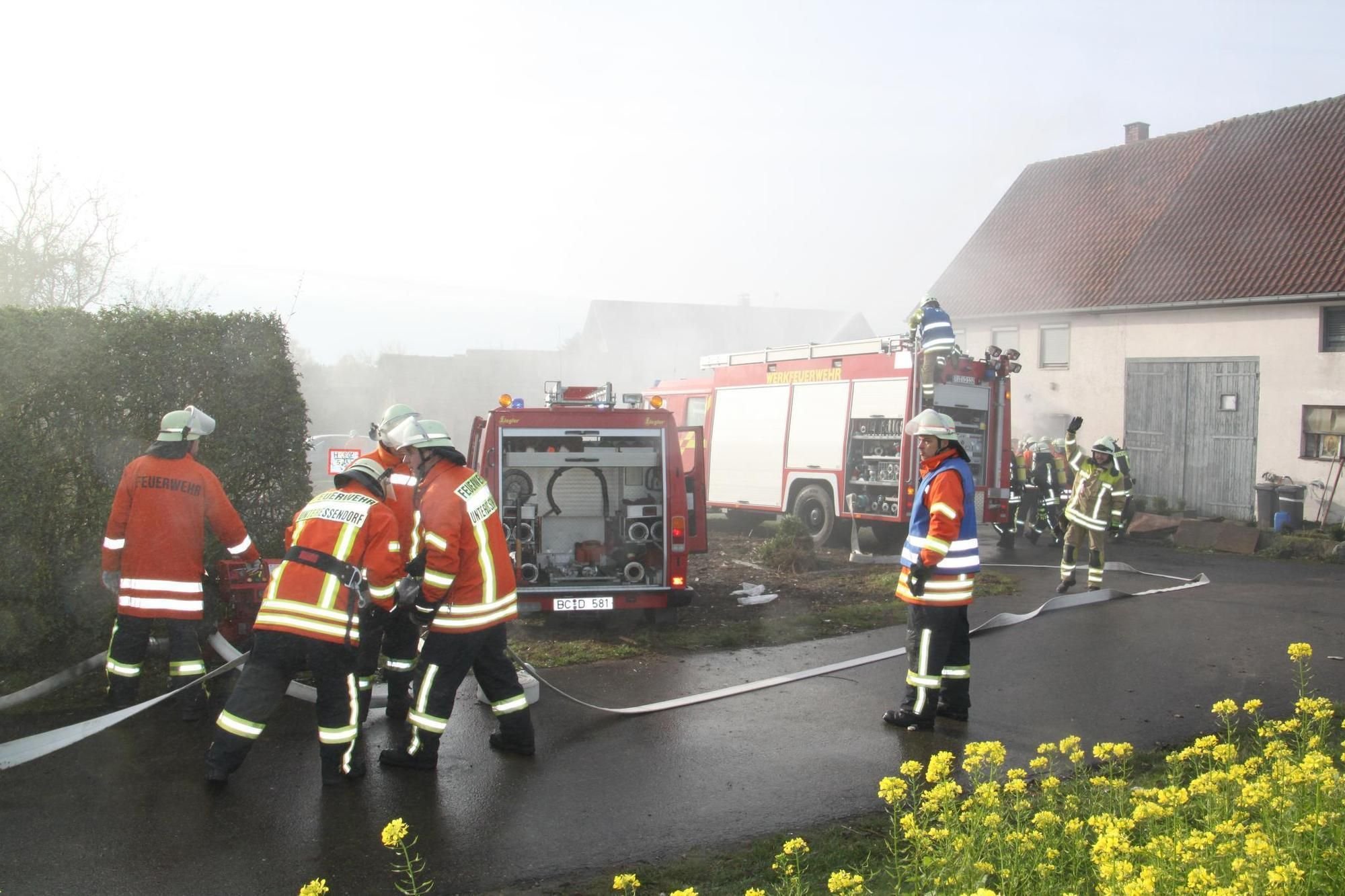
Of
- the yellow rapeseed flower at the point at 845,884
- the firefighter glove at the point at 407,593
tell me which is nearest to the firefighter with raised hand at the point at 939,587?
the firefighter glove at the point at 407,593

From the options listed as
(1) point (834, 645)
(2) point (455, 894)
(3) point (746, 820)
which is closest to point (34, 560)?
(2) point (455, 894)

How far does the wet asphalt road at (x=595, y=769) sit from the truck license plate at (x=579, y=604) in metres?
0.68


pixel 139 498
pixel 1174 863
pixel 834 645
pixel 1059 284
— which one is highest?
pixel 1059 284

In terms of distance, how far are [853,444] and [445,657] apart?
8.72 m

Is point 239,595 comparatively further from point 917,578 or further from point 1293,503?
point 1293,503

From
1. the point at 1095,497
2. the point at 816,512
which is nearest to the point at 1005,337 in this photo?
the point at 816,512

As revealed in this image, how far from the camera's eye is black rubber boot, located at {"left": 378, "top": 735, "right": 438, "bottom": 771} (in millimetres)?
5293

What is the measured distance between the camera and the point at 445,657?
17.5ft

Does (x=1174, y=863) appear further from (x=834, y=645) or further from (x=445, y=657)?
(x=834, y=645)

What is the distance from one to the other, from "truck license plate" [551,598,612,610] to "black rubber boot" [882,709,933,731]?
2811mm

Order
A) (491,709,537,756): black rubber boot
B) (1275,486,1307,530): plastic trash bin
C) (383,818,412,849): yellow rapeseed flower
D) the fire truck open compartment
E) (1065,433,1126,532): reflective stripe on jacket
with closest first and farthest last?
1. (383,818,412,849): yellow rapeseed flower
2. (491,709,537,756): black rubber boot
3. the fire truck open compartment
4. (1065,433,1126,532): reflective stripe on jacket
5. (1275,486,1307,530): plastic trash bin

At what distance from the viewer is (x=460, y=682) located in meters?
5.42

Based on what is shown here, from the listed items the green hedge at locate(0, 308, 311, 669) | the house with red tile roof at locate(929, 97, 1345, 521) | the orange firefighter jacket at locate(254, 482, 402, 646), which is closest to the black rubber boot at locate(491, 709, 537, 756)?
the orange firefighter jacket at locate(254, 482, 402, 646)

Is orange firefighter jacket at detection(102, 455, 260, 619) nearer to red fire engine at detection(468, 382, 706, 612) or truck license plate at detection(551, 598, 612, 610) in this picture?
red fire engine at detection(468, 382, 706, 612)
